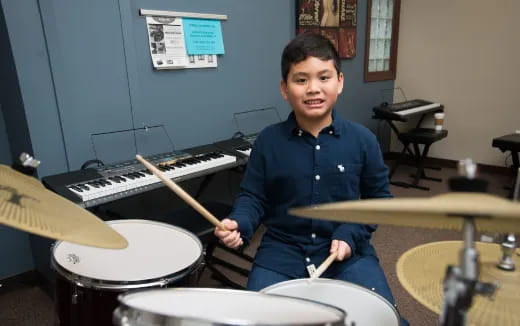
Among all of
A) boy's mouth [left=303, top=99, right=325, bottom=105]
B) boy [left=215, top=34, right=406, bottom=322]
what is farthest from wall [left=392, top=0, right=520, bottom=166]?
boy's mouth [left=303, top=99, right=325, bottom=105]

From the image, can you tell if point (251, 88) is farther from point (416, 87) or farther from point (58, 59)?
point (416, 87)

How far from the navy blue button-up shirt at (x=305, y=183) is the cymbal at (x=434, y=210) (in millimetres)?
596

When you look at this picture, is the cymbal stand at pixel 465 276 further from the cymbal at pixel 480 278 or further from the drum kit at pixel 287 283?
the cymbal at pixel 480 278

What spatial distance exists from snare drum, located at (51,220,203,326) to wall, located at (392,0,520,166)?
3.84 meters

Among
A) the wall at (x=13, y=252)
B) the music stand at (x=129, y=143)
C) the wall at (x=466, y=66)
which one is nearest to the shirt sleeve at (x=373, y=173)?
the music stand at (x=129, y=143)

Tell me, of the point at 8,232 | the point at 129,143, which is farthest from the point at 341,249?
the point at 8,232

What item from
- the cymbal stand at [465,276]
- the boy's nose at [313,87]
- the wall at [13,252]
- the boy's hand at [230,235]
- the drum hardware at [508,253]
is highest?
the boy's nose at [313,87]

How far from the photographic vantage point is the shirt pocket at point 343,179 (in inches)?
49.8

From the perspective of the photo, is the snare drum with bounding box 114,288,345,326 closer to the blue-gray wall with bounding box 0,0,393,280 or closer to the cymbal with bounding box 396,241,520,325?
the cymbal with bounding box 396,241,520,325

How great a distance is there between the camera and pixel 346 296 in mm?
917

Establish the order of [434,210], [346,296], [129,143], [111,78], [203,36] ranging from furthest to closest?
[203,36] < [129,143] < [111,78] < [346,296] < [434,210]

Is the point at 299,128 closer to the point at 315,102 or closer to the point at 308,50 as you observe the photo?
the point at 315,102

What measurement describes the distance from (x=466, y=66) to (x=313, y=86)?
357 cm

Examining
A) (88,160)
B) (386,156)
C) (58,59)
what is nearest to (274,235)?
(88,160)
